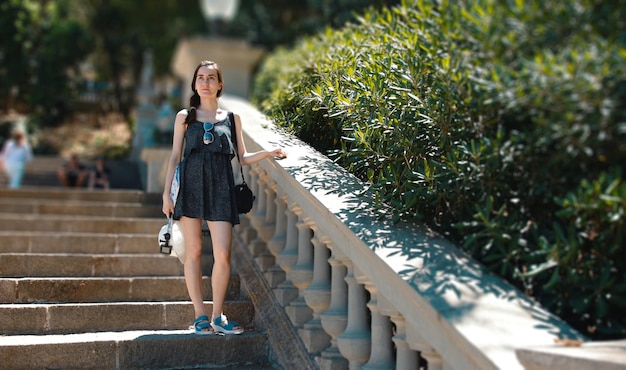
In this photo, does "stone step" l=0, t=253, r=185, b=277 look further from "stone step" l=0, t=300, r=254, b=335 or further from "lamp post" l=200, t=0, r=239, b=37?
"lamp post" l=200, t=0, r=239, b=37

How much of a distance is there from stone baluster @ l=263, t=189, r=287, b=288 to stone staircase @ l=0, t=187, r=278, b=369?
0.87ft

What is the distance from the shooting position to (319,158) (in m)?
4.46

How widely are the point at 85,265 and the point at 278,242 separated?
154cm

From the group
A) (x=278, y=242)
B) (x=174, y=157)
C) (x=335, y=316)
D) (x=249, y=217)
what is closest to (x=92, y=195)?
(x=249, y=217)

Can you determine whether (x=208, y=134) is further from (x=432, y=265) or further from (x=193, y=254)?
(x=432, y=265)

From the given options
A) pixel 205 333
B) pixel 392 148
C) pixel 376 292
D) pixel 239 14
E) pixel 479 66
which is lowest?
pixel 205 333

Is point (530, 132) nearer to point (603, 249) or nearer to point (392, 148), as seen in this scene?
point (603, 249)

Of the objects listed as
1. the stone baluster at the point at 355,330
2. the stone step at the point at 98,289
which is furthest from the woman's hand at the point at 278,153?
the stone step at the point at 98,289

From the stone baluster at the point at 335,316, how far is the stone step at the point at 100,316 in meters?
1.02

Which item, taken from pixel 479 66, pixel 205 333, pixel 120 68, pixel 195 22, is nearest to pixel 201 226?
pixel 205 333

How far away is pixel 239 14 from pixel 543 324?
78.4 ft

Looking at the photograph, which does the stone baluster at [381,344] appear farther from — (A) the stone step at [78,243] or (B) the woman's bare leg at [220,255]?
(A) the stone step at [78,243]

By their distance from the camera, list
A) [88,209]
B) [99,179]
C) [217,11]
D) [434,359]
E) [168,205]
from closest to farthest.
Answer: [434,359] → [168,205] → [88,209] → [99,179] → [217,11]

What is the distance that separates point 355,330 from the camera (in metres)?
→ 3.75
